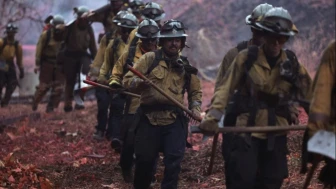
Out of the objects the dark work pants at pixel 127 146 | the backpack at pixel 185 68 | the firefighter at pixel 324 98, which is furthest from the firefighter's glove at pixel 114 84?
the firefighter at pixel 324 98

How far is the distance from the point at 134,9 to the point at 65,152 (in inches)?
110

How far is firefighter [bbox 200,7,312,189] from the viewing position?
19.6 ft

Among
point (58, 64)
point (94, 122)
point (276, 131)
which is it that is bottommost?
point (94, 122)

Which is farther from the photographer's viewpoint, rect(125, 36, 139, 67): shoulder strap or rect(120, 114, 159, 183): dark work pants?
rect(125, 36, 139, 67): shoulder strap

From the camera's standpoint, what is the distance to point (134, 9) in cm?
1229

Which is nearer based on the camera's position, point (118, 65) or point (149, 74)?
point (149, 74)

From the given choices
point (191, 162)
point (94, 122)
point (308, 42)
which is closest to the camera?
point (191, 162)

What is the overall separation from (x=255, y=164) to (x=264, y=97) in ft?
1.93

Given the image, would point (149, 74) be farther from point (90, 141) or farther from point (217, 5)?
point (217, 5)

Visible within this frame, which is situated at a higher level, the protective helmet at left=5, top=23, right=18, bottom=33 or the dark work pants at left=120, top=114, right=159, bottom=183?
the protective helmet at left=5, top=23, right=18, bottom=33

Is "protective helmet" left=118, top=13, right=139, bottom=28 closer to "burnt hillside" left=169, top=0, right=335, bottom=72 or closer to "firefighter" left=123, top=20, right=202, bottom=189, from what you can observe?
"firefighter" left=123, top=20, right=202, bottom=189

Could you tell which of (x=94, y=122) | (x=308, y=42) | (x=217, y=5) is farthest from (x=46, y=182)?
(x=217, y=5)

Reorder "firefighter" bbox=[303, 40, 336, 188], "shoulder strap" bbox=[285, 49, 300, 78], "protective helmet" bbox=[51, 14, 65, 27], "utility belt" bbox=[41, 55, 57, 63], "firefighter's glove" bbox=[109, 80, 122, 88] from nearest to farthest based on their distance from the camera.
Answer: "firefighter" bbox=[303, 40, 336, 188] → "shoulder strap" bbox=[285, 49, 300, 78] → "firefighter's glove" bbox=[109, 80, 122, 88] → "protective helmet" bbox=[51, 14, 65, 27] → "utility belt" bbox=[41, 55, 57, 63]

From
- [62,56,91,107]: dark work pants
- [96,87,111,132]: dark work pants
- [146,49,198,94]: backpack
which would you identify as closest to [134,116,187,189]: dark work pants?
[146,49,198,94]: backpack
